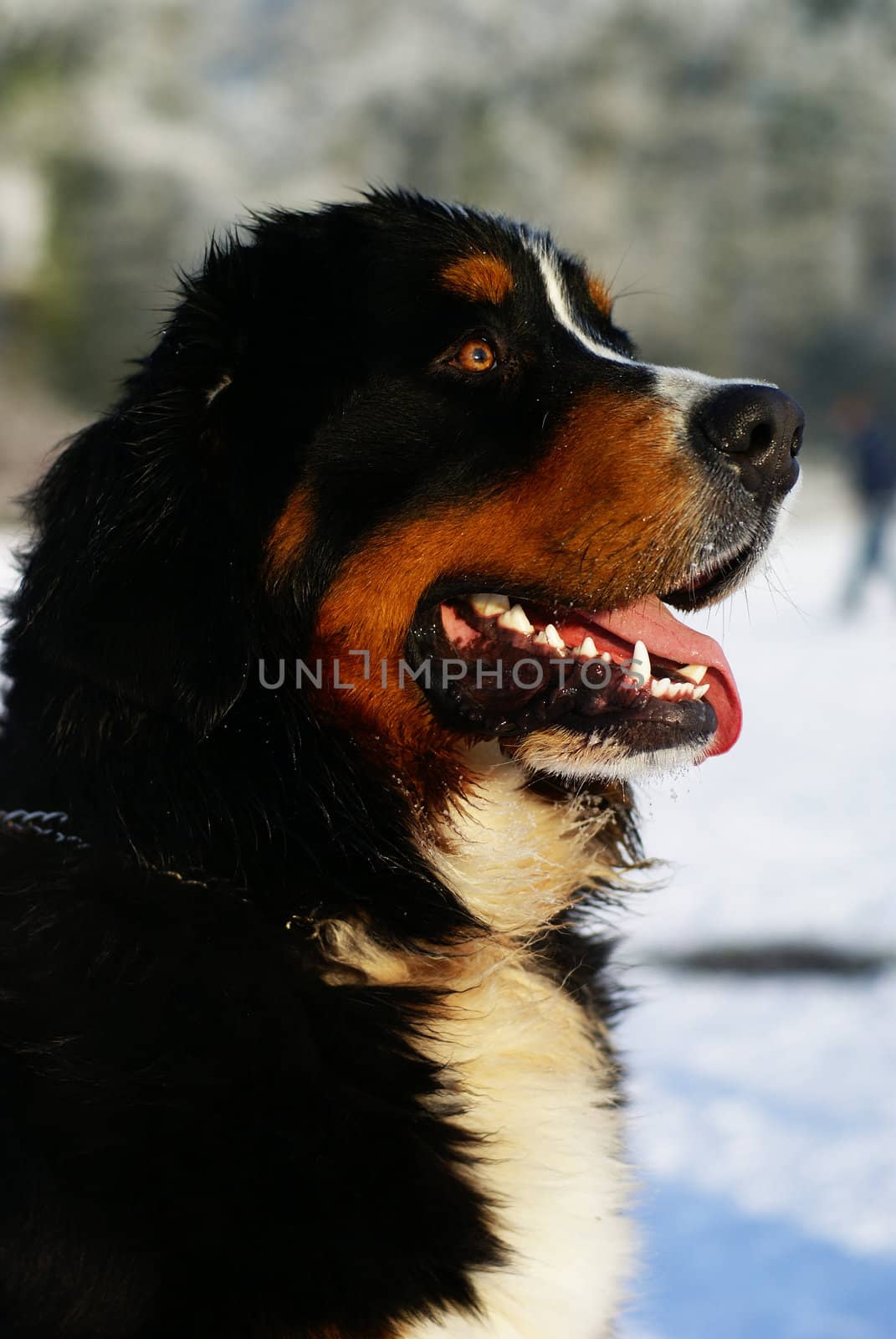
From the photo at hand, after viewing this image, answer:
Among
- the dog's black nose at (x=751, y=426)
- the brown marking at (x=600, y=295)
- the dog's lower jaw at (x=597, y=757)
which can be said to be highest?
the brown marking at (x=600, y=295)

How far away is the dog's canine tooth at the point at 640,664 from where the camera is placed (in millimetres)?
2461

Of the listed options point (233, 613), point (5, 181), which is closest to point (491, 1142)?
point (233, 613)

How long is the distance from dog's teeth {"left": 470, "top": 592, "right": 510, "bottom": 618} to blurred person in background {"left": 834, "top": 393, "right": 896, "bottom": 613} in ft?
45.7

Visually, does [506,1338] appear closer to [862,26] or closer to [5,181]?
[5,181]

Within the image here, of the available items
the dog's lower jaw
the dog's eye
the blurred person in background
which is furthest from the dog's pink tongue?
the blurred person in background

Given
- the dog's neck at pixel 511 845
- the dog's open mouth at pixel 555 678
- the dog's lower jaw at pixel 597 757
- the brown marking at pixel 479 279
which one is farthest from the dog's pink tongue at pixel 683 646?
the brown marking at pixel 479 279

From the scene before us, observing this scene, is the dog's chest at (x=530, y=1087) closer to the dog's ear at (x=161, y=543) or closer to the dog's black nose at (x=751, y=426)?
the dog's ear at (x=161, y=543)

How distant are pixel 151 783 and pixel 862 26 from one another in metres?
40.8

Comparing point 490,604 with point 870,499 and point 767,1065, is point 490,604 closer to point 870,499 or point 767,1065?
point 767,1065

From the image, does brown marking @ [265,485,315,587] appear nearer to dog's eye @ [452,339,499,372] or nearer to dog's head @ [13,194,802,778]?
dog's head @ [13,194,802,778]

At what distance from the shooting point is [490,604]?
2504 millimetres

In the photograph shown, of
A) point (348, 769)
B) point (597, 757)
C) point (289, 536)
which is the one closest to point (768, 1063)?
point (597, 757)

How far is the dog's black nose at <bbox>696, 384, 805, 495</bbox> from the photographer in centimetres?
241

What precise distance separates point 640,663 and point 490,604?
31cm
